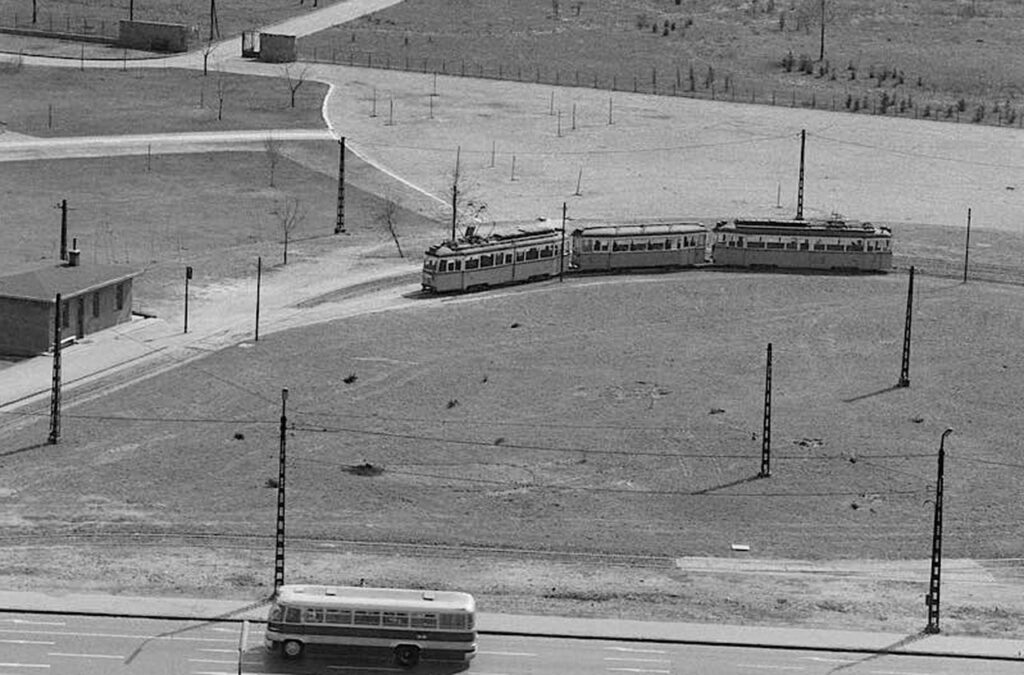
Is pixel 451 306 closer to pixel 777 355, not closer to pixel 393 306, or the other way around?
pixel 393 306

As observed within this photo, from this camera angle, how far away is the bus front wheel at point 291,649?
7431cm

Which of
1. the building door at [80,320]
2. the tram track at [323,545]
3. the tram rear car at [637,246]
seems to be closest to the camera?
the tram track at [323,545]

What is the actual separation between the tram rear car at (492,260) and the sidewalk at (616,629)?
5304 cm

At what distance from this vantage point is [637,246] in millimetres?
139500

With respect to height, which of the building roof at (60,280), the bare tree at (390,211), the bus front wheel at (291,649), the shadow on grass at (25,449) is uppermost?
the bare tree at (390,211)

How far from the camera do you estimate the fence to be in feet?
626

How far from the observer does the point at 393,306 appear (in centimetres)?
12769

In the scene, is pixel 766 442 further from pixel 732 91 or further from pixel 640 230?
pixel 732 91

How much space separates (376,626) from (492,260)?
60126 millimetres

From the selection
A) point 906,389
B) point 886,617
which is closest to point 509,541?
point 886,617

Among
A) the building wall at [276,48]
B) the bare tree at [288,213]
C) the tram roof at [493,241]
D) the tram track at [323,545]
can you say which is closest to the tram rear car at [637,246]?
the tram roof at [493,241]

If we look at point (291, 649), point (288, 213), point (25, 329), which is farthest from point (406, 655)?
point (288, 213)

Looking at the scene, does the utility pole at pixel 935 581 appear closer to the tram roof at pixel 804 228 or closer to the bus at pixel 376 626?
the bus at pixel 376 626

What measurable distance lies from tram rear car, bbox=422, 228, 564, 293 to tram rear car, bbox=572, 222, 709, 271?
1830 millimetres
